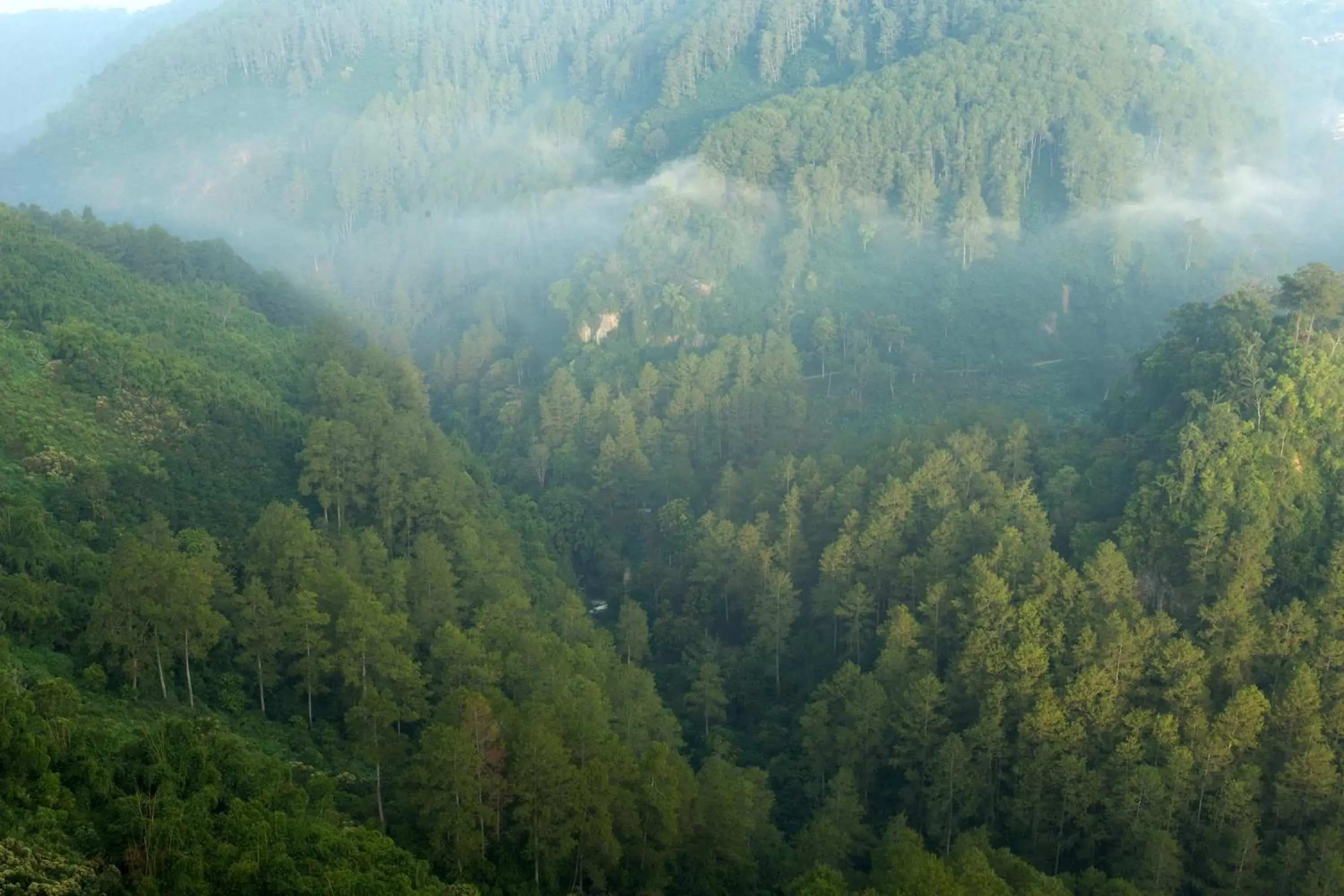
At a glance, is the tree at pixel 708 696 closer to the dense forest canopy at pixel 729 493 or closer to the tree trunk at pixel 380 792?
the dense forest canopy at pixel 729 493

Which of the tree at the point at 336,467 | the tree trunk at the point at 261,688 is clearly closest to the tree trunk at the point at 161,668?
the tree trunk at the point at 261,688

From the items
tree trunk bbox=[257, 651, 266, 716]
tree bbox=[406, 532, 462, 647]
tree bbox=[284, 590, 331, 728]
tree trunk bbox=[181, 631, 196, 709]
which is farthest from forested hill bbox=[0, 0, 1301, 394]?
tree trunk bbox=[181, 631, 196, 709]

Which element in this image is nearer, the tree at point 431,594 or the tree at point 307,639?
the tree at point 307,639

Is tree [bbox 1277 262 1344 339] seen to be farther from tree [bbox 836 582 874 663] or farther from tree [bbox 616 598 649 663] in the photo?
tree [bbox 616 598 649 663]

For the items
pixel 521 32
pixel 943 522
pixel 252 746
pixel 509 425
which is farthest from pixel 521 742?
pixel 521 32

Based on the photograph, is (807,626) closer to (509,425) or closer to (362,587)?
(362,587)
